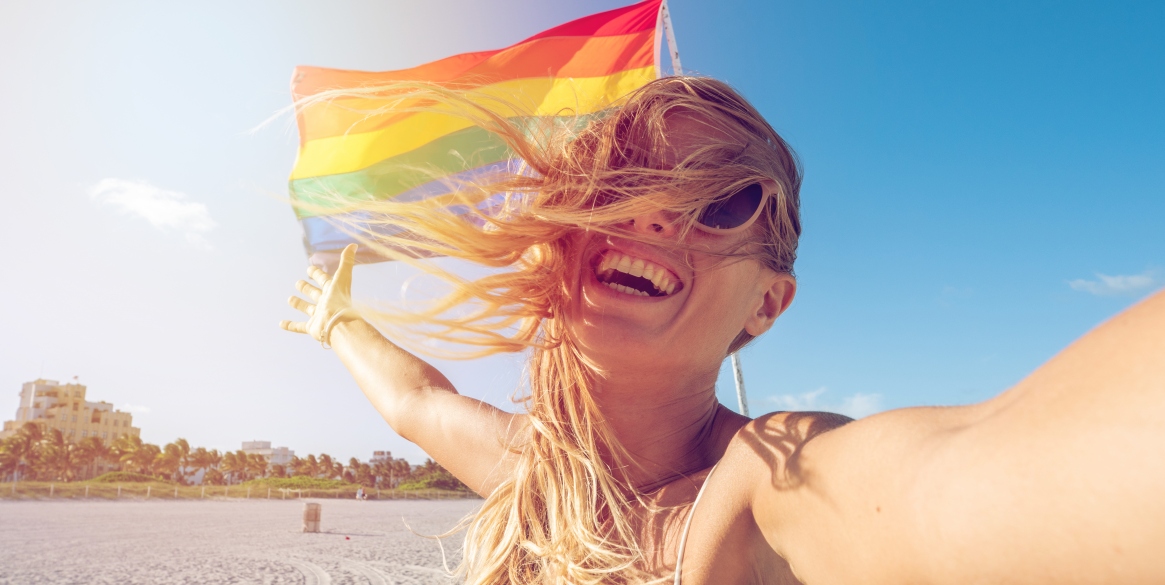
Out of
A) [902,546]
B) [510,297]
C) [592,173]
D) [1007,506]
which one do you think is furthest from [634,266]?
[1007,506]

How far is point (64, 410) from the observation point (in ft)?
307

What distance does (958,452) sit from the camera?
685 mm

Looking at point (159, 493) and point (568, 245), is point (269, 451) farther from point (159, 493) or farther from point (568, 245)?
point (568, 245)

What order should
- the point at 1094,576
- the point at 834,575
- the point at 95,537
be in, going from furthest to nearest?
the point at 95,537 < the point at 834,575 < the point at 1094,576

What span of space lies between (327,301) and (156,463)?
88.4 meters

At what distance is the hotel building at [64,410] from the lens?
92688 mm

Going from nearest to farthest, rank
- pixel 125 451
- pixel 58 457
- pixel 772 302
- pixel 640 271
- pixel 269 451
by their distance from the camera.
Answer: pixel 640 271
pixel 772 302
pixel 58 457
pixel 125 451
pixel 269 451

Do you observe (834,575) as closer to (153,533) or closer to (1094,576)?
(1094,576)

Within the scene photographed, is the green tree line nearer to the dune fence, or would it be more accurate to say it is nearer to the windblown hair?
the dune fence

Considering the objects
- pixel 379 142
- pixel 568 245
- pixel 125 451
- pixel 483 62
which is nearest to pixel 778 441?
pixel 568 245

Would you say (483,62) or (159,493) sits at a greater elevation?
(483,62)

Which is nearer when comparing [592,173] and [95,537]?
[592,173]

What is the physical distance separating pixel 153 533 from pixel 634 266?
25.0m

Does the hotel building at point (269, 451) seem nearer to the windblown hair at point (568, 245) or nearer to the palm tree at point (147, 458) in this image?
the palm tree at point (147, 458)
